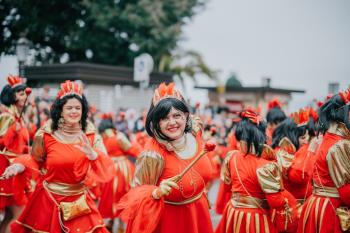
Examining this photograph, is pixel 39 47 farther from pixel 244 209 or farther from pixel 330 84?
pixel 244 209

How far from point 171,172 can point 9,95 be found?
360cm

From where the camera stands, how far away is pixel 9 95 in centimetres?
607

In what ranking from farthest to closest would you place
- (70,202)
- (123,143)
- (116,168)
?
(116,168) < (123,143) < (70,202)

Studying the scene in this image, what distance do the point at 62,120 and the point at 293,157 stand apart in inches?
107

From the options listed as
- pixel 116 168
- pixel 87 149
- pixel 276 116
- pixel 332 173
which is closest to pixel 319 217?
pixel 332 173

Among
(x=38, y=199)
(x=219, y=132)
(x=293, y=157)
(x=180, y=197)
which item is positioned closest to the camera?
(x=180, y=197)

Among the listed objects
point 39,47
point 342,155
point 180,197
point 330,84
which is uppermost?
point 39,47

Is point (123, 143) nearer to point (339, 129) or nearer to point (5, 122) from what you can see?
point (5, 122)

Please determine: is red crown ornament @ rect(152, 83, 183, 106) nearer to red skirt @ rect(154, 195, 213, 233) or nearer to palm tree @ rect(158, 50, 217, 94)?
red skirt @ rect(154, 195, 213, 233)

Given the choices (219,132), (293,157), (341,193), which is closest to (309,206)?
(341,193)

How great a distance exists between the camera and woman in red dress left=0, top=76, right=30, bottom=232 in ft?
19.1

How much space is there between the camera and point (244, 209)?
4184 millimetres

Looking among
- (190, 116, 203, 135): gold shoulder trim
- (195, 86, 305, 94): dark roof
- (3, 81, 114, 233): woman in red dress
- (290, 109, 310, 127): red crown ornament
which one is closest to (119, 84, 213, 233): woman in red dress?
(190, 116, 203, 135): gold shoulder trim

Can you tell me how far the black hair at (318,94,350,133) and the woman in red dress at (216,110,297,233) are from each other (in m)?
0.56
